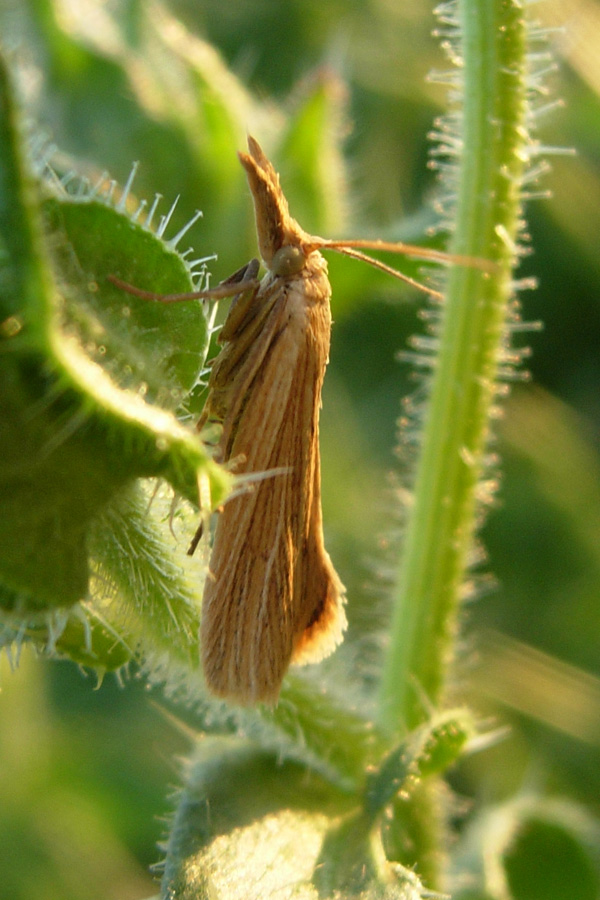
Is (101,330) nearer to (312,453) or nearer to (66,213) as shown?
(66,213)

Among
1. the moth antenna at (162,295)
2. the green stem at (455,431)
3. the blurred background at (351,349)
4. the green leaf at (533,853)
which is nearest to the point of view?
the moth antenna at (162,295)

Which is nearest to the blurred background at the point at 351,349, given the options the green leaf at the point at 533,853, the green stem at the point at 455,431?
the green leaf at the point at 533,853

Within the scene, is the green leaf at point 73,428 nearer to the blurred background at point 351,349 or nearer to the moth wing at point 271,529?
the moth wing at point 271,529

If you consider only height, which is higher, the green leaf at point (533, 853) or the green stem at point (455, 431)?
the green stem at point (455, 431)

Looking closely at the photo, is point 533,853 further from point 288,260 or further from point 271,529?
point 288,260

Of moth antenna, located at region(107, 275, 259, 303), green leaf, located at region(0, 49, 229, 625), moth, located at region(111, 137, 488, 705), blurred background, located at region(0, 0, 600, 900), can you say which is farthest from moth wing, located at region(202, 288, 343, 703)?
blurred background, located at region(0, 0, 600, 900)

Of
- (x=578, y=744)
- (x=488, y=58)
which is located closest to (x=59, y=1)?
(x=488, y=58)

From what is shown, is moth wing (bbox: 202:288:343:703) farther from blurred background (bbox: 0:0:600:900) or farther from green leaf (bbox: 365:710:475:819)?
blurred background (bbox: 0:0:600:900)
